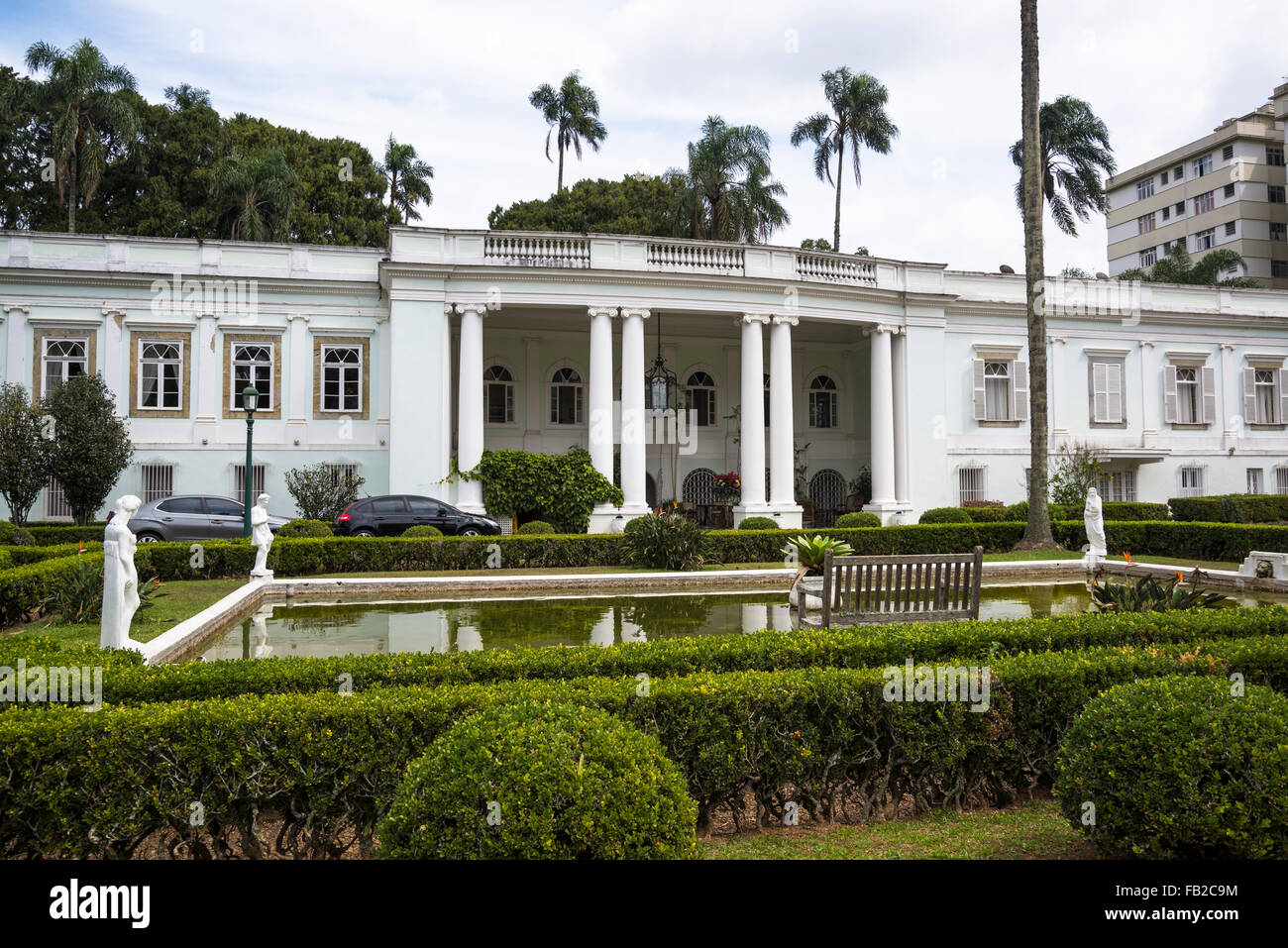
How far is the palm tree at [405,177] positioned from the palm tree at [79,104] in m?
13.7

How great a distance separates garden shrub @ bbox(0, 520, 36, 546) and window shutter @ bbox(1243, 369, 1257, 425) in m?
36.5

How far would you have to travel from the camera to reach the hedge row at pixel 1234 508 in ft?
79.6

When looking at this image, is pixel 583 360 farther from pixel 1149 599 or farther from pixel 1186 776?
pixel 1186 776

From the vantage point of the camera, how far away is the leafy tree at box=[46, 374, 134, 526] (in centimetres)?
2009

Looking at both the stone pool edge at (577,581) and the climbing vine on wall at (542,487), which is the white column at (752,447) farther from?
the stone pool edge at (577,581)

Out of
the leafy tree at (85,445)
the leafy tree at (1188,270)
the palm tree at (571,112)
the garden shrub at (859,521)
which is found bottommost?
the garden shrub at (859,521)

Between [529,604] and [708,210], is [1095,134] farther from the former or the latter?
[529,604]

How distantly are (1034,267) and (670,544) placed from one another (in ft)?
37.9

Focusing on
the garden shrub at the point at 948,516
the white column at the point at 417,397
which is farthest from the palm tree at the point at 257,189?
the garden shrub at the point at 948,516

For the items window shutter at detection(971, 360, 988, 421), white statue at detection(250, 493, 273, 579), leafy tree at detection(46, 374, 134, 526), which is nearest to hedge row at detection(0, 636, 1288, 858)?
white statue at detection(250, 493, 273, 579)

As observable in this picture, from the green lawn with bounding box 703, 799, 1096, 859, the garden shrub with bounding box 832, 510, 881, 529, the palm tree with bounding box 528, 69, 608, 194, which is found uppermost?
the palm tree with bounding box 528, 69, 608, 194

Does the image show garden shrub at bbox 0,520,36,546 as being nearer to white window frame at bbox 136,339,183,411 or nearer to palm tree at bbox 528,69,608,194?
white window frame at bbox 136,339,183,411

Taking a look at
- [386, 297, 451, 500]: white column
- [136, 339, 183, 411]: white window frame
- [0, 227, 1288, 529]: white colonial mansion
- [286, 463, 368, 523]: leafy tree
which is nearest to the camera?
[386, 297, 451, 500]: white column
